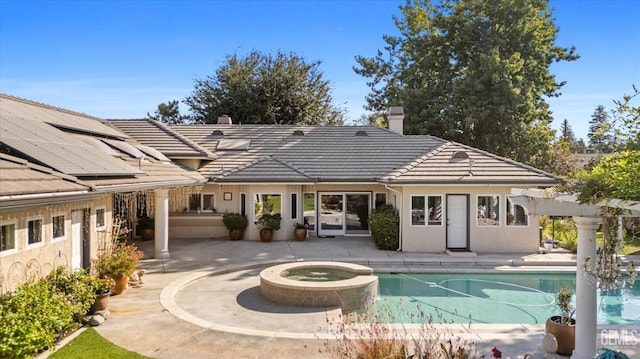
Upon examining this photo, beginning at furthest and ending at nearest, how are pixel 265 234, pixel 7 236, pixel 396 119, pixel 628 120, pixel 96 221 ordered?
pixel 396 119, pixel 265 234, pixel 96 221, pixel 7 236, pixel 628 120

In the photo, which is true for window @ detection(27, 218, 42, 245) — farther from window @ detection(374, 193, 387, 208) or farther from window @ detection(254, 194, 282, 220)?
window @ detection(374, 193, 387, 208)

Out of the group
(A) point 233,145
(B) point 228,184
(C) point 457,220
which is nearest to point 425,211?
(C) point 457,220

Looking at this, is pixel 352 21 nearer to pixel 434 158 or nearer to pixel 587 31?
pixel 434 158

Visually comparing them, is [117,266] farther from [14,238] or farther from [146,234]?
[146,234]

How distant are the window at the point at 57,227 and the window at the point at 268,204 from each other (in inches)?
415

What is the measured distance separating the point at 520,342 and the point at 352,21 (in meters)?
16.4

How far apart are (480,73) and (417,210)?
1477 cm

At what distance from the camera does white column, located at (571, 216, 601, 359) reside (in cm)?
678

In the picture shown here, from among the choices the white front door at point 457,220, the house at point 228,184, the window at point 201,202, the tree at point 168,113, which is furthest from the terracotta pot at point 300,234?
the tree at point 168,113

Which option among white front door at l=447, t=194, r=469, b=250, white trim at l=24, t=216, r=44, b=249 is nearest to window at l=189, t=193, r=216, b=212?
white front door at l=447, t=194, r=469, b=250

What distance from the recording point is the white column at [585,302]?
678 cm

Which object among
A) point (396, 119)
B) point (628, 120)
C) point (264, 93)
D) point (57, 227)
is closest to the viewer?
point (628, 120)

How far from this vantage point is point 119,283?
11.0 meters

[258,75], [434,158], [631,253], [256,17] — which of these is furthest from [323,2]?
[258,75]
